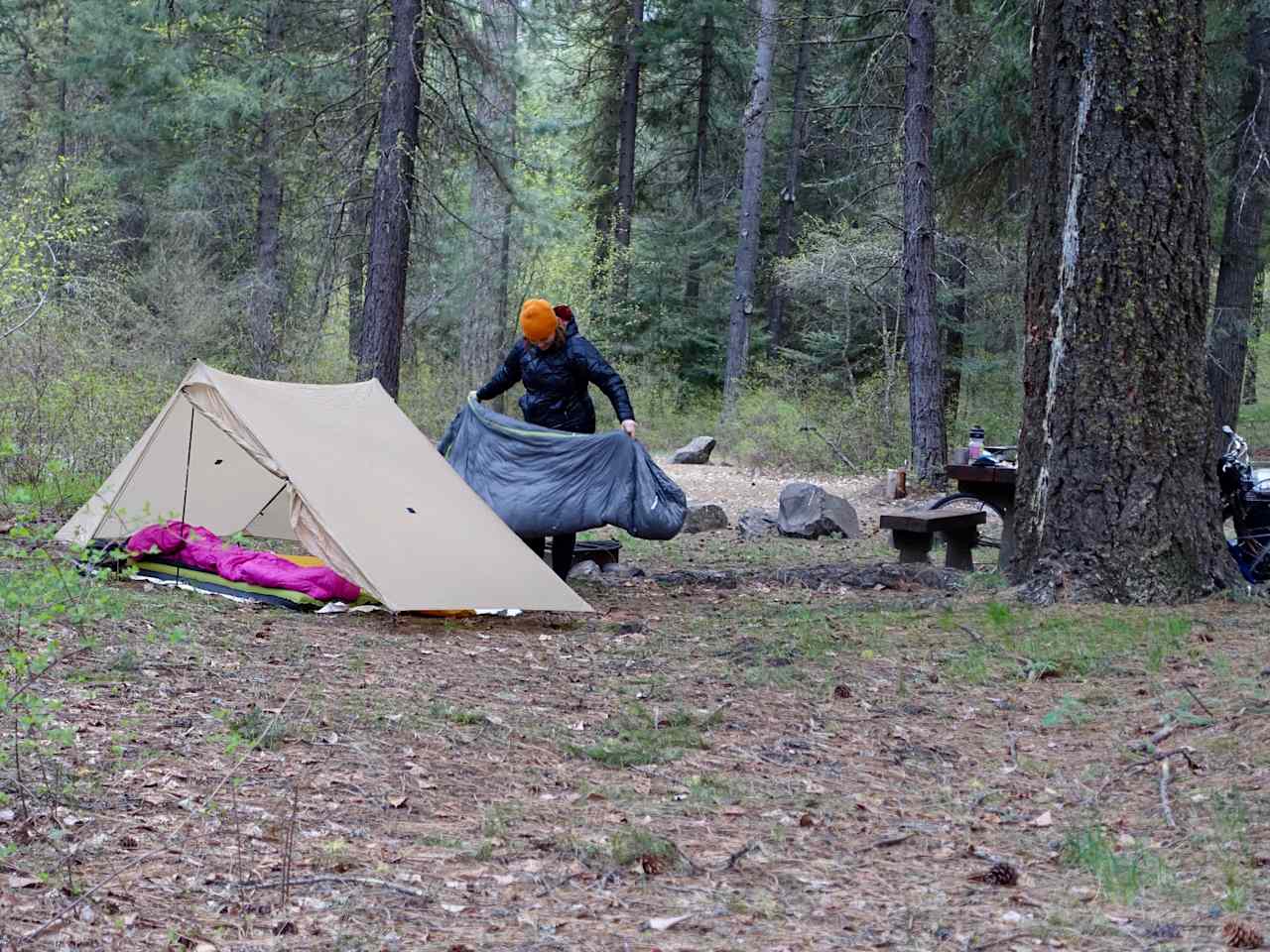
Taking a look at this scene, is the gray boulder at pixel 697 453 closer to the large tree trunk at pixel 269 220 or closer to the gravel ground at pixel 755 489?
the gravel ground at pixel 755 489

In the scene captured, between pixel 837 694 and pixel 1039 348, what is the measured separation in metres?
2.37

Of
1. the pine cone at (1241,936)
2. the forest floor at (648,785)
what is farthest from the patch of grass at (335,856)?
the pine cone at (1241,936)

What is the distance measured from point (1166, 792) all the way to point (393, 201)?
30.2 ft

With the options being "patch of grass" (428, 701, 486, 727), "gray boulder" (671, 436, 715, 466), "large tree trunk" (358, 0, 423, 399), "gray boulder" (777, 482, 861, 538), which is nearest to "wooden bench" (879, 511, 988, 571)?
"gray boulder" (777, 482, 861, 538)

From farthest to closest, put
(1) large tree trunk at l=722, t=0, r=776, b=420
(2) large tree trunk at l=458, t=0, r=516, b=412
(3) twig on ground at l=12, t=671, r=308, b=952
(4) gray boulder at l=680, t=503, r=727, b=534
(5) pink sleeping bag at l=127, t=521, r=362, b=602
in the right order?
(1) large tree trunk at l=722, t=0, r=776, b=420, (2) large tree trunk at l=458, t=0, r=516, b=412, (4) gray boulder at l=680, t=503, r=727, b=534, (5) pink sleeping bag at l=127, t=521, r=362, b=602, (3) twig on ground at l=12, t=671, r=308, b=952

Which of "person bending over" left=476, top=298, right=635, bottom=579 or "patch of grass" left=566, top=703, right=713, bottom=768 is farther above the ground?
"person bending over" left=476, top=298, right=635, bottom=579

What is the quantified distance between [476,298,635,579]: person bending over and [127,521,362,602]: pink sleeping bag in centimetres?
126

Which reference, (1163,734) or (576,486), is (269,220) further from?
(1163,734)

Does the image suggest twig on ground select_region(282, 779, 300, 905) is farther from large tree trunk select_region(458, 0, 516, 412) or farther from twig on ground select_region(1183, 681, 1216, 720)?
large tree trunk select_region(458, 0, 516, 412)

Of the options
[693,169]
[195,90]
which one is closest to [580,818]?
[195,90]

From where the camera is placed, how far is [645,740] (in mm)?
4480

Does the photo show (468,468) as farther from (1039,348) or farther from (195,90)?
(195,90)

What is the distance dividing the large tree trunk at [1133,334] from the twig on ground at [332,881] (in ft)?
12.8

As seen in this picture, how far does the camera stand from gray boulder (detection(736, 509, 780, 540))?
10977 mm
